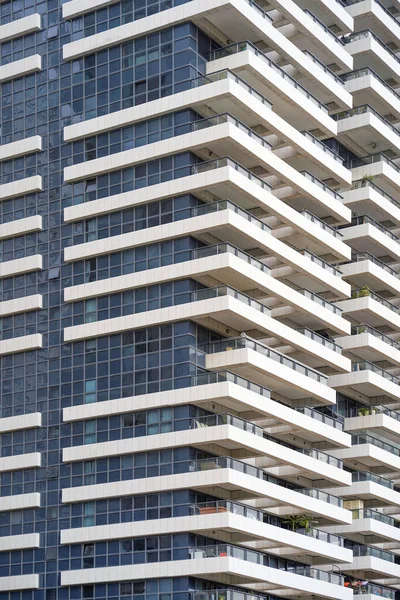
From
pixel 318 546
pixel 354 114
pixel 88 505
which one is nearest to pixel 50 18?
Answer: pixel 354 114

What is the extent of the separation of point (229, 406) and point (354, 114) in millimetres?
28964

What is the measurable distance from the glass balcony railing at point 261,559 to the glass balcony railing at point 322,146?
92.7ft

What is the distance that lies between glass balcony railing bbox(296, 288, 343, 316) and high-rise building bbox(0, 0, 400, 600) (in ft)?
0.67

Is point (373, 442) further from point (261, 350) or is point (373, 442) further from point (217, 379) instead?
point (217, 379)

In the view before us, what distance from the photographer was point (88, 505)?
305 ft

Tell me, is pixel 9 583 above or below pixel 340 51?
below

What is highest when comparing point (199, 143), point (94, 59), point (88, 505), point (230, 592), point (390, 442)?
point (94, 59)

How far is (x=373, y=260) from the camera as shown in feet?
369

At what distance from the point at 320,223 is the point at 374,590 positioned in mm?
26899

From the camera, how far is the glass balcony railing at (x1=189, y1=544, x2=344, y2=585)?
Answer: 290 feet

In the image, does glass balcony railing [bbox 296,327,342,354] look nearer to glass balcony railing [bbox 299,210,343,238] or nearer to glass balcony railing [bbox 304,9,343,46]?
glass balcony railing [bbox 299,210,343,238]

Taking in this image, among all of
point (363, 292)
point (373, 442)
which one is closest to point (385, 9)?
point (363, 292)

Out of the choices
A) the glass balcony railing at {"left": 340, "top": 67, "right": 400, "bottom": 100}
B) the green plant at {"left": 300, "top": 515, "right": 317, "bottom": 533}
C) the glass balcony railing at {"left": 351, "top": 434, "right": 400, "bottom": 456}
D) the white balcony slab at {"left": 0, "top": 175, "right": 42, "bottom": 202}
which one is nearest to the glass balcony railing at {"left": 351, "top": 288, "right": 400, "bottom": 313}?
the glass balcony railing at {"left": 351, "top": 434, "right": 400, "bottom": 456}

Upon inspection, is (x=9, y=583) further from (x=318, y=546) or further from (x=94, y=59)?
(x=94, y=59)
